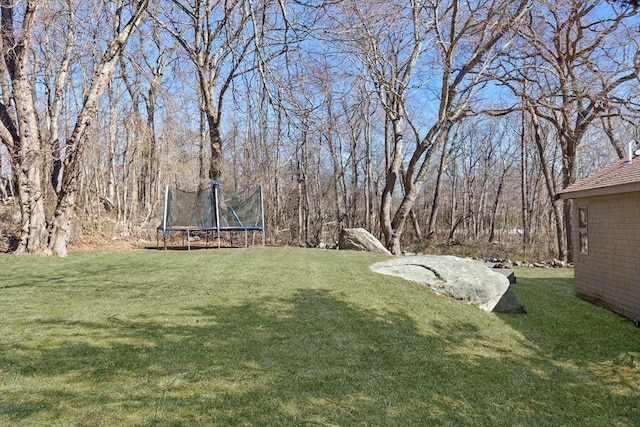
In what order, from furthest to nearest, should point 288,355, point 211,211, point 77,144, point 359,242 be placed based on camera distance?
1. point 359,242
2. point 211,211
3. point 77,144
4. point 288,355

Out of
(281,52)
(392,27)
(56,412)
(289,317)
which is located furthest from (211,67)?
(56,412)

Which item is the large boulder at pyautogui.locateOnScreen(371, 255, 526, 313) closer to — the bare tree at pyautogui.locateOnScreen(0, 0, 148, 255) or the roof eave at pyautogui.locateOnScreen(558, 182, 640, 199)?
the roof eave at pyautogui.locateOnScreen(558, 182, 640, 199)

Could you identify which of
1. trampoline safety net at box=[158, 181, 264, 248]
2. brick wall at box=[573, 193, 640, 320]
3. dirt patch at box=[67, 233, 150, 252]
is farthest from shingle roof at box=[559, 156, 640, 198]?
dirt patch at box=[67, 233, 150, 252]

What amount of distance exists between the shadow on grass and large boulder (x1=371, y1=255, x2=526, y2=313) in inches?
59.7

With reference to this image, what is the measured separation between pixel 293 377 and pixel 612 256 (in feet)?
20.0

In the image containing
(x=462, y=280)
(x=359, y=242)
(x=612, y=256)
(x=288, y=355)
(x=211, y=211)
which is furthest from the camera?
(x=359, y=242)

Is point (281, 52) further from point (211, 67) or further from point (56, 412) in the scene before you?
point (211, 67)

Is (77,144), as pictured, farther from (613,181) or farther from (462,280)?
(613,181)

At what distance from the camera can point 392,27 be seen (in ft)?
41.7

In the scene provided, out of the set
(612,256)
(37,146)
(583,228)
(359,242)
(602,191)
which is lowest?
(612,256)

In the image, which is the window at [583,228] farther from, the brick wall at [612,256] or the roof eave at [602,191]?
the roof eave at [602,191]

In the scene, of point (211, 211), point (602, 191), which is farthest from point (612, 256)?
point (211, 211)

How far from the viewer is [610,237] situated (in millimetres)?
7039

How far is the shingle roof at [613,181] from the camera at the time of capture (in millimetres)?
6390
